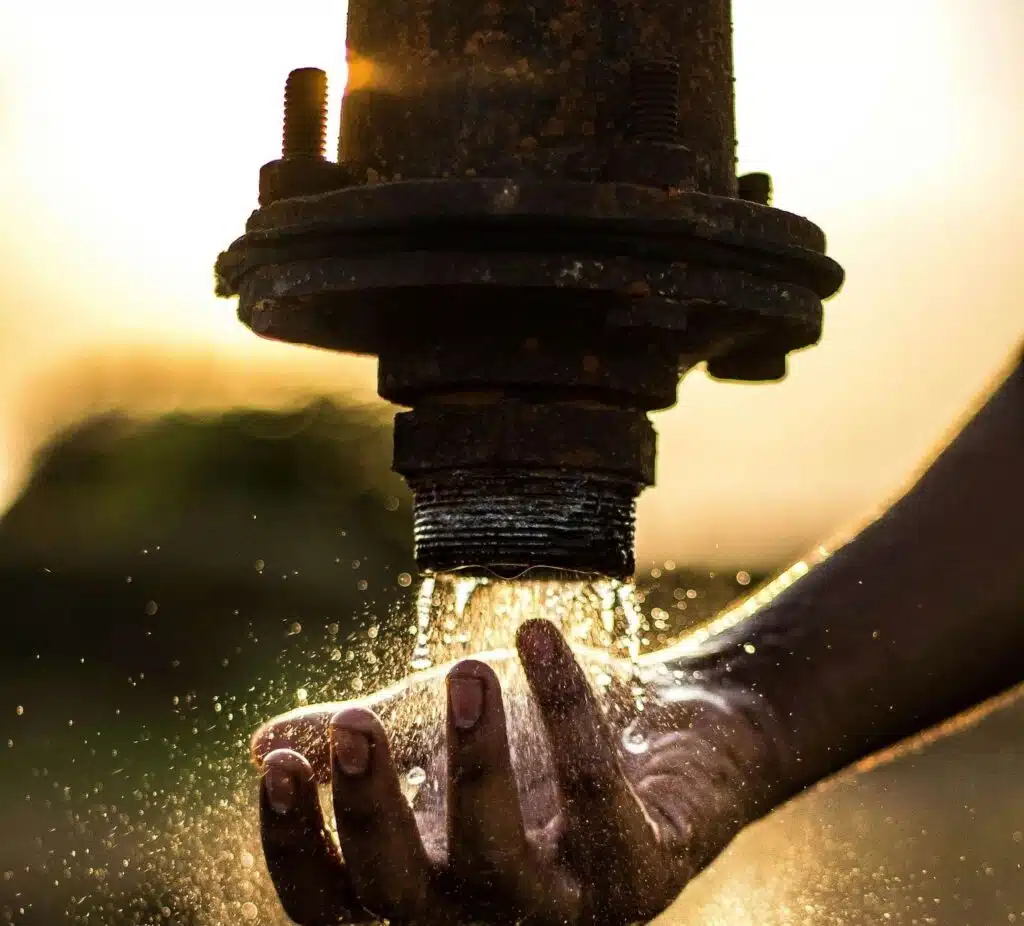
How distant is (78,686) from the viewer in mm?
9406

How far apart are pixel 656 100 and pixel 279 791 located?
0.81 meters

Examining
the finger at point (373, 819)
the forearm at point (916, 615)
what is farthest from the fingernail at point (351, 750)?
the forearm at point (916, 615)

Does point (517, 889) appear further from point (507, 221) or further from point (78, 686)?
point (78, 686)

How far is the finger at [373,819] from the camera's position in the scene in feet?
5.47

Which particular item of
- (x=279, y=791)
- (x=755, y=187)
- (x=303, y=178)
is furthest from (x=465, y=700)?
(x=755, y=187)

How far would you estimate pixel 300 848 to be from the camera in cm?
180

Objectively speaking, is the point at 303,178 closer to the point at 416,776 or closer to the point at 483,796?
the point at 483,796

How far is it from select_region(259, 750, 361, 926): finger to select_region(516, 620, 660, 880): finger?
26 centimetres

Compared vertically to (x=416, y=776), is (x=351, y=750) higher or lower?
higher

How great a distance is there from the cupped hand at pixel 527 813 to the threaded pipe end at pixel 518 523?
0.27 ft

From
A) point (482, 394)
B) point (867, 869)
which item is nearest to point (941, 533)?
point (482, 394)

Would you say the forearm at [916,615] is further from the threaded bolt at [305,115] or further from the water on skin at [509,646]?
the threaded bolt at [305,115]

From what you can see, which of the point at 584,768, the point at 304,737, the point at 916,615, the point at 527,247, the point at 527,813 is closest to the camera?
the point at 527,247

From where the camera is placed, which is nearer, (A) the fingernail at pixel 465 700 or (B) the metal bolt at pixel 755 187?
(A) the fingernail at pixel 465 700
